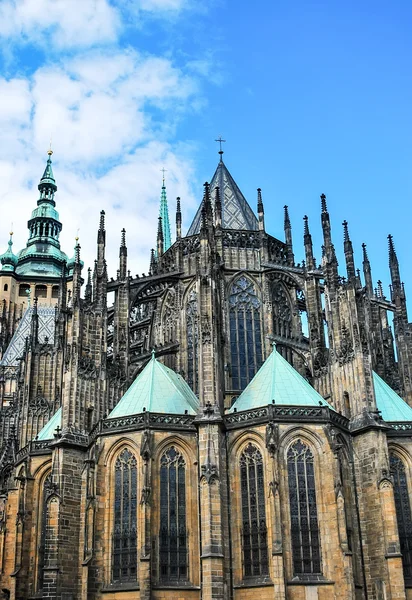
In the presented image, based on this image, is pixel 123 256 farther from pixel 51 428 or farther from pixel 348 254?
pixel 348 254

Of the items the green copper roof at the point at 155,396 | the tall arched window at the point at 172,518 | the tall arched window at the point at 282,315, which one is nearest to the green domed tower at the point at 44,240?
the tall arched window at the point at 282,315

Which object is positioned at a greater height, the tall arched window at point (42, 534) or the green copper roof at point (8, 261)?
the green copper roof at point (8, 261)

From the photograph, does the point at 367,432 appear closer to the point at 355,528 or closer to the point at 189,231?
the point at 355,528

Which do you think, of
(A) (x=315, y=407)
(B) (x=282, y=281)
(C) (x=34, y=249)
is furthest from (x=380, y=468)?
(C) (x=34, y=249)

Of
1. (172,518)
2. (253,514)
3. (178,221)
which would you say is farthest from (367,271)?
(172,518)

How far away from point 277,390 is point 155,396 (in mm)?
5254

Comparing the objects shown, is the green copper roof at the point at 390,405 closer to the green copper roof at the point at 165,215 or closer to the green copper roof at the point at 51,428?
the green copper roof at the point at 51,428

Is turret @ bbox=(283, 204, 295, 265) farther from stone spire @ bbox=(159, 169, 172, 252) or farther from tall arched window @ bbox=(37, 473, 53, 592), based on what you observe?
stone spire @ bbox=(159, 169, 172, 252)

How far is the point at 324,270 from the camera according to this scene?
3647cm

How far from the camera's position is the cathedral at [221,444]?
2933 centimetres

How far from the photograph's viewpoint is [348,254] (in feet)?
123

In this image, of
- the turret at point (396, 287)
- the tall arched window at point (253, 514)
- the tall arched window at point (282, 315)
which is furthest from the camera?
the tall arched window at point (282, 315)

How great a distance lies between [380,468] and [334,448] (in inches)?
102

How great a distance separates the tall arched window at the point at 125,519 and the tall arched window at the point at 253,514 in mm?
4334
